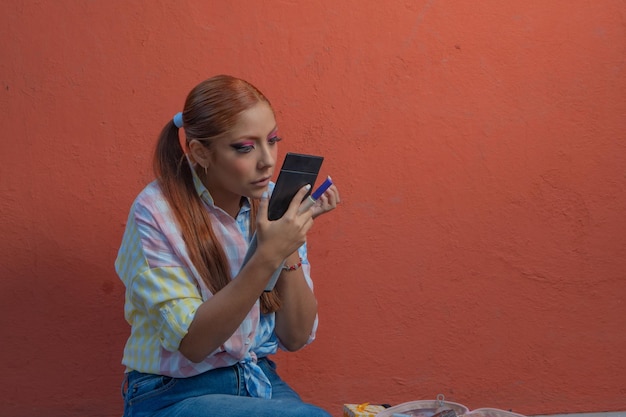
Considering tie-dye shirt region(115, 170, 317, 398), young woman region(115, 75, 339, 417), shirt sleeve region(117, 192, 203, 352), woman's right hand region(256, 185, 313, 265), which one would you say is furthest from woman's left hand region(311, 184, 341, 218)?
shirt sleeve region(117, 192, 203, 352)

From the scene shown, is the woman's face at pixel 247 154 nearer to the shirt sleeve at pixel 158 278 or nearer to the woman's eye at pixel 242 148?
the woman's eye at pixel 242 148

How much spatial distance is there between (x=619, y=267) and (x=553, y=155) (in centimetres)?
52

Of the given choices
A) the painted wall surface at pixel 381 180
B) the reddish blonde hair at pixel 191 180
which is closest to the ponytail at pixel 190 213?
the reddish blonde hair at pixel 191 180

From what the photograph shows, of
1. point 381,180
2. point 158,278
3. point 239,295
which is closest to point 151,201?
point 158,278

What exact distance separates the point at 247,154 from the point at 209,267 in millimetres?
317

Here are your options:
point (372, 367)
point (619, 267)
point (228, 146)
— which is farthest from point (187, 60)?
point (619, 267)

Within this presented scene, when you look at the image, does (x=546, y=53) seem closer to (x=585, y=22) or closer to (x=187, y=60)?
(x=585, y=22)

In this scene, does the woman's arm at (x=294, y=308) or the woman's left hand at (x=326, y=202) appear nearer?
the woman's left hand at (x=326, y=202)

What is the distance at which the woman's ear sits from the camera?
229cm

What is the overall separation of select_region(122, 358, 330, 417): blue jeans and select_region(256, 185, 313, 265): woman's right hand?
36 cm

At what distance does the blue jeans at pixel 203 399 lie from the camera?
82.7 inches

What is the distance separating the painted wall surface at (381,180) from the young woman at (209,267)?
2.08 feet

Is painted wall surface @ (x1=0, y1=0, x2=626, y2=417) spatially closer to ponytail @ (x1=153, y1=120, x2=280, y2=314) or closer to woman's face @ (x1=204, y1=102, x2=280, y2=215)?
ponytail @ (x1=153, y1=120, x2=280, y2=314)

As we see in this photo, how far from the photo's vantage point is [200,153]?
2.30m
